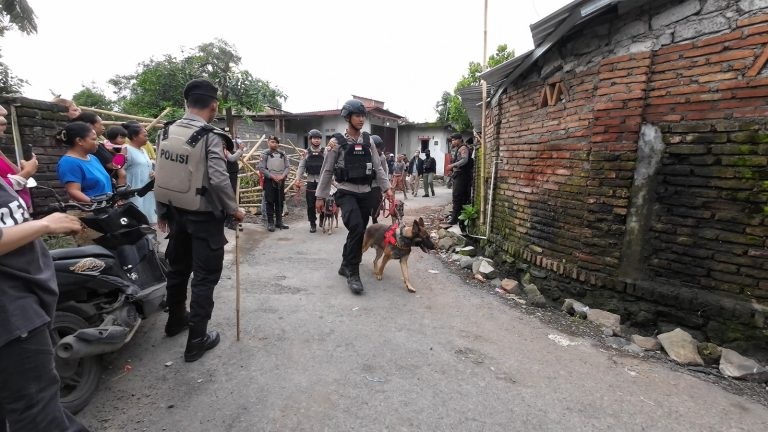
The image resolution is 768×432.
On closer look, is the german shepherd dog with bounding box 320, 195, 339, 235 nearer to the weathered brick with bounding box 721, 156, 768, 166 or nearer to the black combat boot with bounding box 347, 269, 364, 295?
the black combat boot with bounding box 347, 269, 364, 295

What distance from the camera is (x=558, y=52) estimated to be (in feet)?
14.3

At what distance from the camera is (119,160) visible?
4113 mm

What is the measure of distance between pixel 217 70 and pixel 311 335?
627 inches

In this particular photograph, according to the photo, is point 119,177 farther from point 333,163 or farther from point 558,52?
point 558,52

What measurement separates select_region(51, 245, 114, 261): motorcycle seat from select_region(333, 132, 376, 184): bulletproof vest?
2307mm

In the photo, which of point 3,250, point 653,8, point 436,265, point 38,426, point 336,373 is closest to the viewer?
point 3,250

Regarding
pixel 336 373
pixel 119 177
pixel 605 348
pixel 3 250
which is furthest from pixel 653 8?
pixel 119 177

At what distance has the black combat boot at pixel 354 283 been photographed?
4.07m

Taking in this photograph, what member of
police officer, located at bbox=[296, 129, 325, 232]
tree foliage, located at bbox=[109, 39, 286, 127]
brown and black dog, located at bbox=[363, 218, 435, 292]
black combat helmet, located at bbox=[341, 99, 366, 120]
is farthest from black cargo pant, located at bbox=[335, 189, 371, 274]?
tree foliage, located at bbox=[109, 39, 286, 127]

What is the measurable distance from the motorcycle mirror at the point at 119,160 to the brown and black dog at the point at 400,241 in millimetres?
2925

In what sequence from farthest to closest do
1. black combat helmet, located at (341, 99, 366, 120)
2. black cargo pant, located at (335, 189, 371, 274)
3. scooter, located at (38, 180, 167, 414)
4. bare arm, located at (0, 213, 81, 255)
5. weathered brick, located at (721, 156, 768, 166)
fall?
black cargo pant, located at (335, 189, 371, 274) < black combat helmet, located at (341, 99, 366, 120) < weathered brick, located at (721, 156, 768, 166) < scooter, located at (38, 180, 167, 414) < bare arm, located at (0, 213, 81, 255)

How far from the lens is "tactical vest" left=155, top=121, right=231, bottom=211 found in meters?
2.44

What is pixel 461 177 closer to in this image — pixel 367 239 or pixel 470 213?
pixel 470 213

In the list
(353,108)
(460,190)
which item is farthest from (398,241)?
(460,190)
